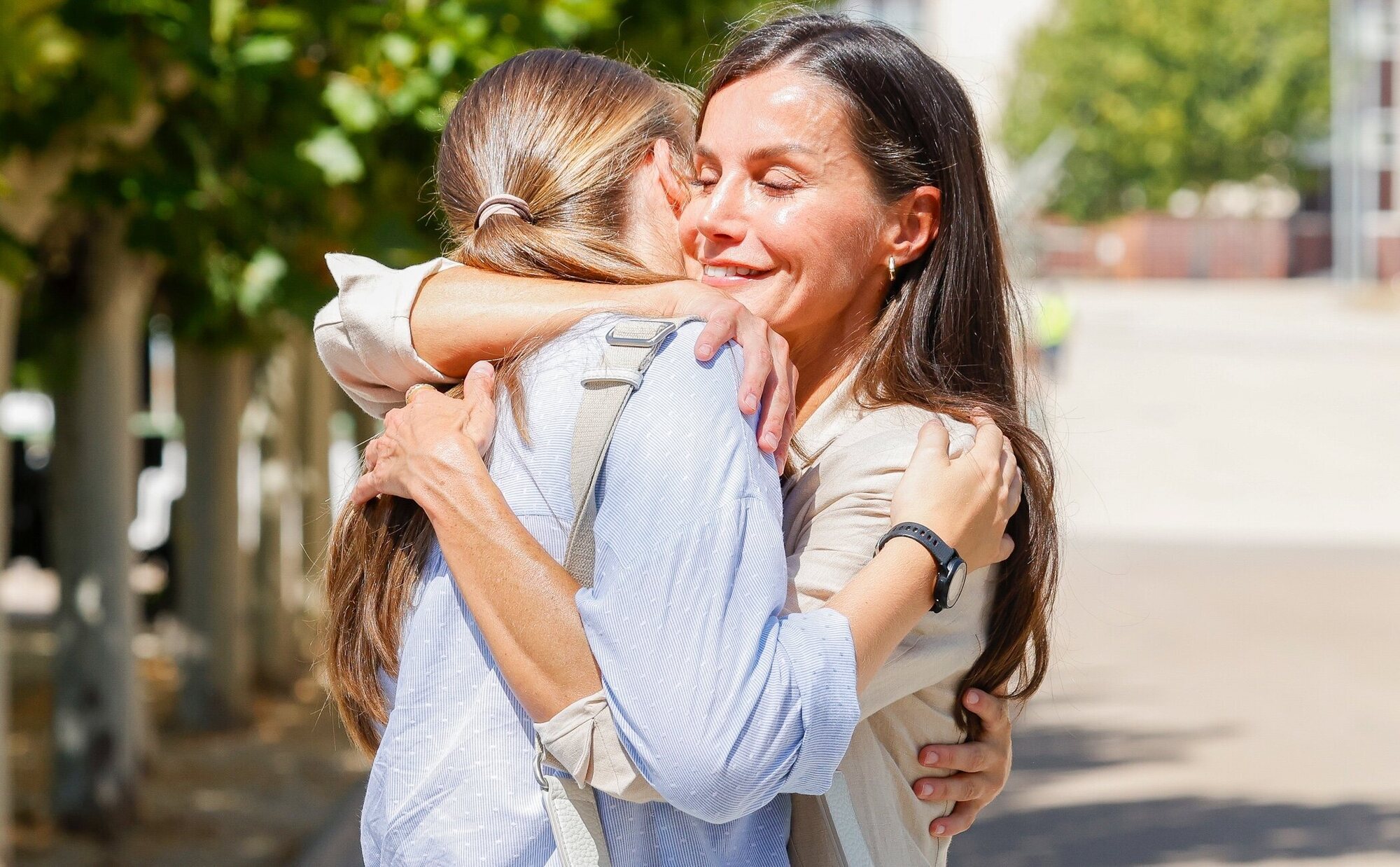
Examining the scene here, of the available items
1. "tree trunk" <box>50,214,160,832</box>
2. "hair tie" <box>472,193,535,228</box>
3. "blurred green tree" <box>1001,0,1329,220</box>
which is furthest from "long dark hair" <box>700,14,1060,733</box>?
"blurred green tree" <box>1001,0,1329,220</box>

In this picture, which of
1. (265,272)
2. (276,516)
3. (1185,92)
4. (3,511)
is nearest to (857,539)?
(265,272)

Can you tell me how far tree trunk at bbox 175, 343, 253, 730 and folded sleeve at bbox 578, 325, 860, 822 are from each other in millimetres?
7701

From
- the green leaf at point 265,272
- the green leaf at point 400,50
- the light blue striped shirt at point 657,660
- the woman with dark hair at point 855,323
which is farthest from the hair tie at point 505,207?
the green leaf at point 265,272

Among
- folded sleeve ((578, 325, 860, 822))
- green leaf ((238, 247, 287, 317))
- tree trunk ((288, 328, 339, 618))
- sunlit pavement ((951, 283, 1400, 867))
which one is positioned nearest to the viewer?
folded sleeve ((578, 325, 860, 822))

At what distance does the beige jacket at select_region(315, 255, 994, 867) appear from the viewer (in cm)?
174

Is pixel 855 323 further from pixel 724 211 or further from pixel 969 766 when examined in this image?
pixel 969 766

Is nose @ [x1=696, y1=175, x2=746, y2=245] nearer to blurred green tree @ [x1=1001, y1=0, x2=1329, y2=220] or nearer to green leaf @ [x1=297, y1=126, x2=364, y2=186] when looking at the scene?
green leaf @ [x1=297, y1=126, x2=364, y2=186]

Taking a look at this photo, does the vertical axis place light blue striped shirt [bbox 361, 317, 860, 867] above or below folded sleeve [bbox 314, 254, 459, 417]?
below

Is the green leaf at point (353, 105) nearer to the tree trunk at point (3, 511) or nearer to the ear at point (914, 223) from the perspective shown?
the tree trunk at point (3, 511)

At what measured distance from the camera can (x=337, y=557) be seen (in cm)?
187

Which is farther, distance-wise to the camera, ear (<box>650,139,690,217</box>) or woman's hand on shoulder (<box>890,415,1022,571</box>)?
ear (<box>650,139,690,217</box>)

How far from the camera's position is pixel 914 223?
2.02 meters

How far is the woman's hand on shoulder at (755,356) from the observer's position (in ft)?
5.20

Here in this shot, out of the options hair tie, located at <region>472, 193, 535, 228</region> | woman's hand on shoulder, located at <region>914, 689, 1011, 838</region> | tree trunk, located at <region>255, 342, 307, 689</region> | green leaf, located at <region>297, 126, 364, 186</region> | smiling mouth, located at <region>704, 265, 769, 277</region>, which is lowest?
tree trunk, located at <region>255, 342, 307, 689</region>
